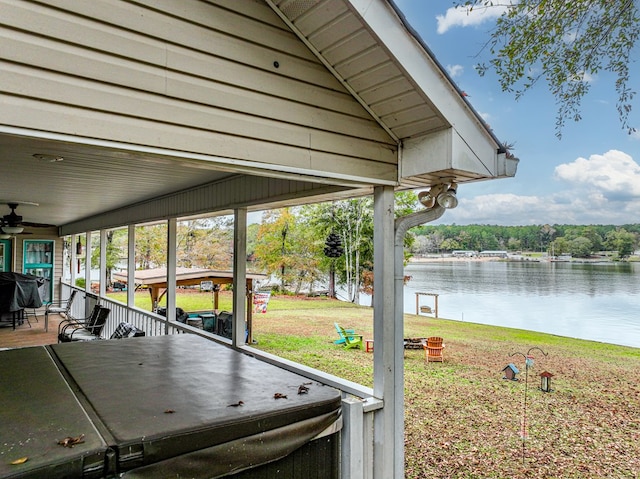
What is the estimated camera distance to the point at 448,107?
273cm

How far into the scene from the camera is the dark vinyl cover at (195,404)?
1918 millimetres

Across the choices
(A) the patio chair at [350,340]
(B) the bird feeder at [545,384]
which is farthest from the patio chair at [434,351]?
(B) the bird feeder at [545,384]

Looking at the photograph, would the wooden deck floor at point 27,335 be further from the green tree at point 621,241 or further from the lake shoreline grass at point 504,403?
the green tree at point 621,241

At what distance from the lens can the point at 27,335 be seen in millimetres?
→ 9023

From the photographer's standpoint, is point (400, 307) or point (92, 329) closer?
point (400, 307)

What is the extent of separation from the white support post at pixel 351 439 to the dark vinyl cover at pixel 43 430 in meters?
1.54

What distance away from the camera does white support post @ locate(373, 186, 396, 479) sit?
3002mm

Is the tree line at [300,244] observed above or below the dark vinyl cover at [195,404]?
above

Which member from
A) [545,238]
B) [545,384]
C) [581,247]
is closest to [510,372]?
[545,384]

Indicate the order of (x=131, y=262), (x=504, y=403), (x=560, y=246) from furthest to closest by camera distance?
(x=560, y=246) < (x=131, y=262) < (x=504, y=403)

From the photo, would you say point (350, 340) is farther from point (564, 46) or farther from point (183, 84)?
point (183, 84)

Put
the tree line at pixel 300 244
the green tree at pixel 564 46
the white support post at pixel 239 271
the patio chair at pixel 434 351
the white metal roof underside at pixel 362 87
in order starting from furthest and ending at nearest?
the tree line at pixel 300 244, the patio chair at pixel 434 351, the white support post at pixel 239 271, the green tree at pixel 564 46, the white metal roof underside at pixel 362 87

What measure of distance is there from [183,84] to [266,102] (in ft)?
1.68

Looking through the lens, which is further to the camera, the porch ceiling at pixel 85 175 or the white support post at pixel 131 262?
the white support post at pixel 131 262
